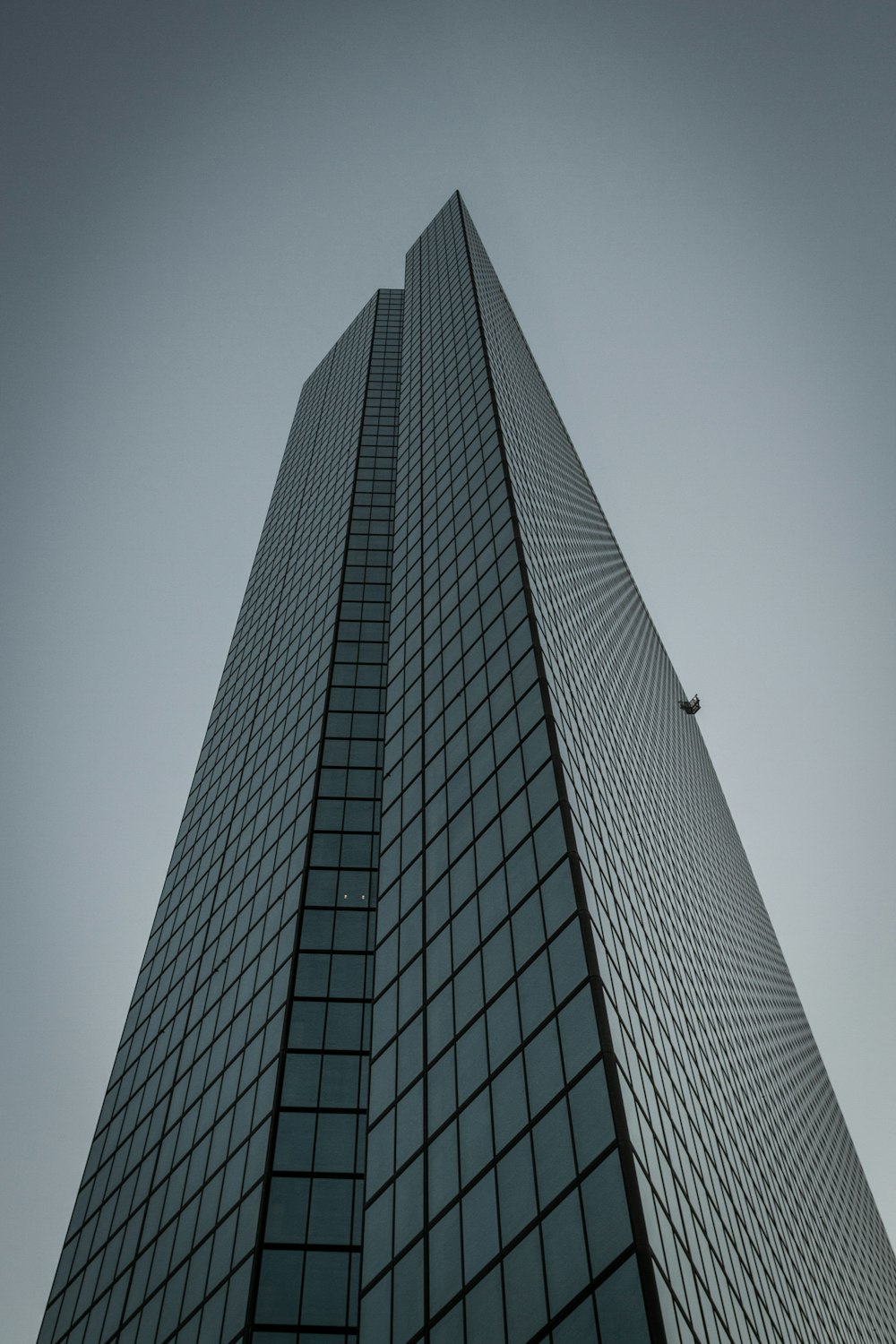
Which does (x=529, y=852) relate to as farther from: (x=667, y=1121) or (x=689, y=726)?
(x=689, y=726)

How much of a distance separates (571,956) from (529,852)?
5184mm

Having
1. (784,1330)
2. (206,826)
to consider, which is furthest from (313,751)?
(784,1330)

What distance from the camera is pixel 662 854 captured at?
192 ft

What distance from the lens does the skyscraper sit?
27.2m

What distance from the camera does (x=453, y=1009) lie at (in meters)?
33.5

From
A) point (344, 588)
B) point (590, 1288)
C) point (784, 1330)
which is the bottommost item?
point (784, 1330)

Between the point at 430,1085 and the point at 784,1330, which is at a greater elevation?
the point at 430,1085

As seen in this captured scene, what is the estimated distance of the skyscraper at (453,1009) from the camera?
89.3ft

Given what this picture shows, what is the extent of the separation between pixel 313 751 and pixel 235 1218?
25449 mm

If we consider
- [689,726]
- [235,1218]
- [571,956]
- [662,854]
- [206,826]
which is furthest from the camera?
[689,726]

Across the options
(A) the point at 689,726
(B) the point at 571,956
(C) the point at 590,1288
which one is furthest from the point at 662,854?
(A) the point at 689,726

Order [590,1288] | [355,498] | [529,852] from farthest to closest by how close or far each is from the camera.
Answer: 1. [355,498]
2. [529,852]
3. [590,1288]

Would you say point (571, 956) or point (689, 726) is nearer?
point (571, 956)

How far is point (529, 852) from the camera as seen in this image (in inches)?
1396
